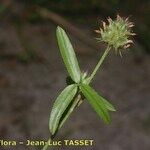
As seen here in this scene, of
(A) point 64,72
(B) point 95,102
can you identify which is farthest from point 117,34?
(A) point 64,72

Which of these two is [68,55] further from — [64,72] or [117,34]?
[64,72]

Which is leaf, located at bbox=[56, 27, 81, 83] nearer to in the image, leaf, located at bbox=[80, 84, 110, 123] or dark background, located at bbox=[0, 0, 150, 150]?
leaf, located at bbox=[80, 84, 110, 123]

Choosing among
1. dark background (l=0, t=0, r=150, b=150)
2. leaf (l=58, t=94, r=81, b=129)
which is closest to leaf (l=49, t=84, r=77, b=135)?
leaf (l=58, t=94, r=81, b=129)

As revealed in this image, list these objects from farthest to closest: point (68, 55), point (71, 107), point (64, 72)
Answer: point (64, 72)
point (68, 55)
point (71, 107)

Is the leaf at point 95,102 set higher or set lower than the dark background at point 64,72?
lower

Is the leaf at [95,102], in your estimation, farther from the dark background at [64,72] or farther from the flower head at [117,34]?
the dark background at [64,72]

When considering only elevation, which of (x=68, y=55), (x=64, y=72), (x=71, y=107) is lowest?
(x=71, y=107)

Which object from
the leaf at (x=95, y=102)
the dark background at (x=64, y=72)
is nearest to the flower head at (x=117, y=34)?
the leaf at (x=95, y=102)
